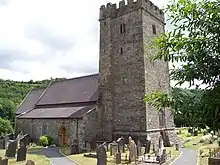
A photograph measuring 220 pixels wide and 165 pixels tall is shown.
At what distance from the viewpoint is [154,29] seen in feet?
92.4

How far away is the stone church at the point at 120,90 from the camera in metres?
25.1

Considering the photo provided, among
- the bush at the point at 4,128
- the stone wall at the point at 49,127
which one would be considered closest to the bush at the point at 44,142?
the stone wall at the point at 49,127

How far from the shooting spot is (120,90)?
87.4ft

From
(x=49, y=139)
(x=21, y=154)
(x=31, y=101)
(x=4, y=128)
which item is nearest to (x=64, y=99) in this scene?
(x=49, y=139)

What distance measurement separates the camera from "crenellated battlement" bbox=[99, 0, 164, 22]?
26.7 metres

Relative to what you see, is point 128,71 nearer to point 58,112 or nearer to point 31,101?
point 58,112

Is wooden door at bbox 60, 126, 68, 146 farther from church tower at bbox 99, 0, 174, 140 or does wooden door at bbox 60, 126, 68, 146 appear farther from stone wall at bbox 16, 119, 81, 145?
church tower at bbox 99, 0, 174, 140

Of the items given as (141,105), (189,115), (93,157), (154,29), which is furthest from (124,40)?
(189,115)

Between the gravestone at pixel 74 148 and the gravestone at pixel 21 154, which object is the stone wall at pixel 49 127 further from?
the gravestone at pixel 21 154

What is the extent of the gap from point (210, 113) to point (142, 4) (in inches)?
971

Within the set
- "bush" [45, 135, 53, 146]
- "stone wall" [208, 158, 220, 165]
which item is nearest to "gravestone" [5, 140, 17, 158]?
"bush" [45, 135, 53, 146]

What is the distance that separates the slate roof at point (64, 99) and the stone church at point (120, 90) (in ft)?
0.59

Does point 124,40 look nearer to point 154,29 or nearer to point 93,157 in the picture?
point 154,29

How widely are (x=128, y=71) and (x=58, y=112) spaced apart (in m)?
10.6
